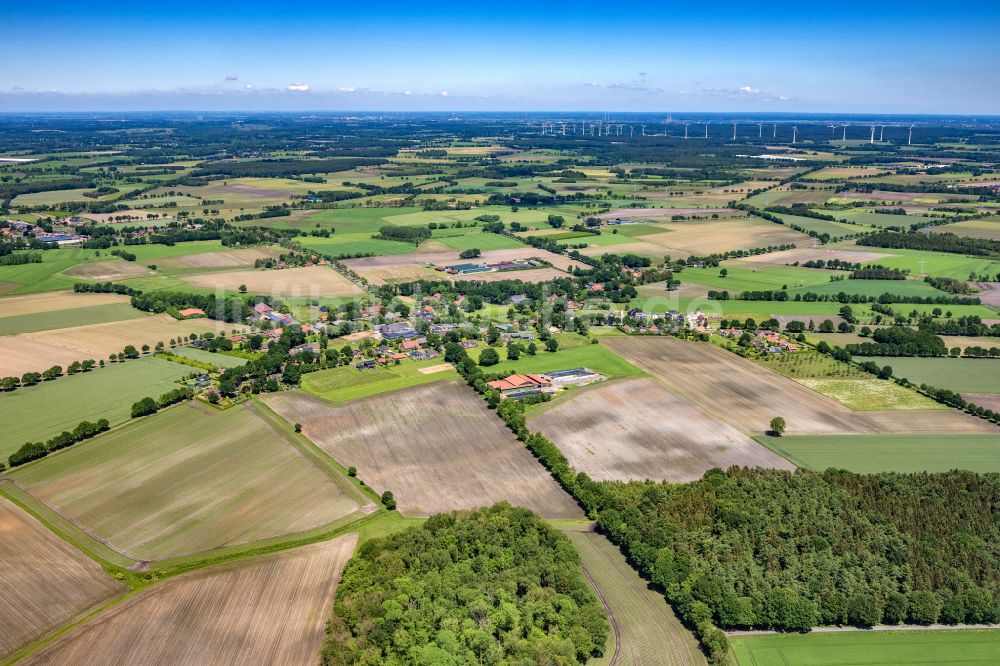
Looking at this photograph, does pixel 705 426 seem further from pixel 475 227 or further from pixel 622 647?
pixel 475 227

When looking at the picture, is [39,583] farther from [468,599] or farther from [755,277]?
[755,277]

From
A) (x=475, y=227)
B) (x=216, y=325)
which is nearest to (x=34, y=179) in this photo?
(x=475, y=227)

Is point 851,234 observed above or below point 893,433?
above

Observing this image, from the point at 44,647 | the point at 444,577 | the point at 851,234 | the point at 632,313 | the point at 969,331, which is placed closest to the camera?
the point at 44,647

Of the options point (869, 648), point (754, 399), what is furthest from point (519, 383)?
point (869, 648)

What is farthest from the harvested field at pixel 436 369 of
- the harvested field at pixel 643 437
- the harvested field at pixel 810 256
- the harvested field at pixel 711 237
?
the harvested field at pixel 810 256

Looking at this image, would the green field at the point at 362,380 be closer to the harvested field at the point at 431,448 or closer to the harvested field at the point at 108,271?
the harvested field at the point at 431,448
